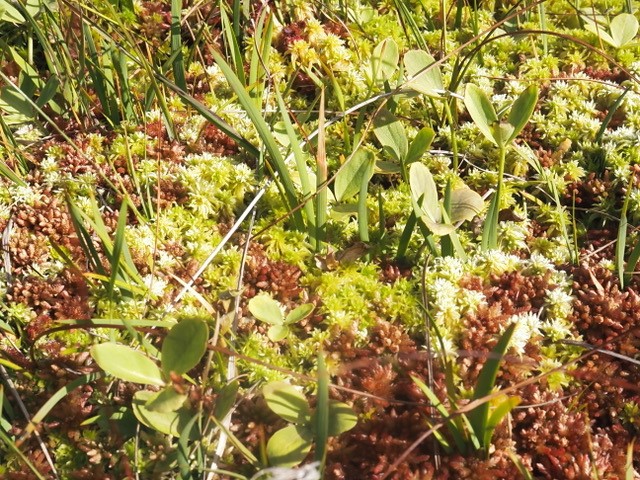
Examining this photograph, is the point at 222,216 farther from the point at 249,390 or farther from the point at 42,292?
the point at 249,390

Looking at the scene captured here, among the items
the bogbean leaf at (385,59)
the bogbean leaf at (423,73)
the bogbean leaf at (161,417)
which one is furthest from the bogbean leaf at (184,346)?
the bogbean leaf at (385,59)

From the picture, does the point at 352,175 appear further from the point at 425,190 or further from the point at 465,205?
the point at 465,205

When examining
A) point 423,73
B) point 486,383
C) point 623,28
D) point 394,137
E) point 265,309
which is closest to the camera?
point 486,383

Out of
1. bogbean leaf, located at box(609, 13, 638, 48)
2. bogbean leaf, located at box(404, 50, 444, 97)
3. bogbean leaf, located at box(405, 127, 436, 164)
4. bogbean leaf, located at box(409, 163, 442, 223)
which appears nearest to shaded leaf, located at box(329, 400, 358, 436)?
bogbean leaf, located at box(409, 163, 442, 223)

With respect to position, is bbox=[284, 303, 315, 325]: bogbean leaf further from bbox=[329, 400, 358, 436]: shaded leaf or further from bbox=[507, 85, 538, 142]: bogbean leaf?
bbox=[507, 85, 538, 142]: bogbean leaf

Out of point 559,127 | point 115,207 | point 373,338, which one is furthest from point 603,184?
point 115,207

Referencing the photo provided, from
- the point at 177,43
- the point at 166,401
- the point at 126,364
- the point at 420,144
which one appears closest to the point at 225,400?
the point at 166,401
